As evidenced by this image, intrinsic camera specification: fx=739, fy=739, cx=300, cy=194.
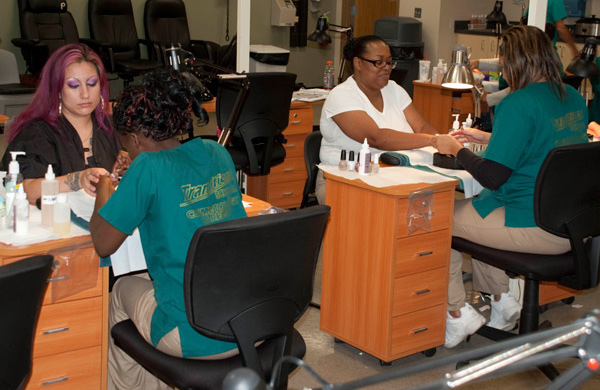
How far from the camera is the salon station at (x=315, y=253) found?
5.51 feet

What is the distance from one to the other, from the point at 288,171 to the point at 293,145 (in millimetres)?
172

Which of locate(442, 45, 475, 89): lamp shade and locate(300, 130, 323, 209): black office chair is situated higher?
locate(442, 45, 475, 89): lamp shade

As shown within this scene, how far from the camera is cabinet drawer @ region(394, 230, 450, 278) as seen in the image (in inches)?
109

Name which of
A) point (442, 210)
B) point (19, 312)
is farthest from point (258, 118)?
point (19, 312)

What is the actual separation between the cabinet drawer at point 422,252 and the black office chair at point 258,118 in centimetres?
158

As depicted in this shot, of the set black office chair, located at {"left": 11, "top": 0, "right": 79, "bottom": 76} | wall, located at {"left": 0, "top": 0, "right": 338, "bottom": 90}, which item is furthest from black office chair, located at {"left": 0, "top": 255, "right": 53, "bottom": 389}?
wall, located at {"left": 0, "top": 0, "right": 338, "bottom": 90}

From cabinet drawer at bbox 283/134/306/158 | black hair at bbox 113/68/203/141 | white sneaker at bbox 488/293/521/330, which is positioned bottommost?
white sneaker at bbox 488/293/521/330

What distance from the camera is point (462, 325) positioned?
301cm

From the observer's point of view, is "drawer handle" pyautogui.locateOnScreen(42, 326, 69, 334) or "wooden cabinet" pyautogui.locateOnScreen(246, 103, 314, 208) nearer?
"drawer handle" pyautogui.locateOnScreen(42, 326, 69, 334)

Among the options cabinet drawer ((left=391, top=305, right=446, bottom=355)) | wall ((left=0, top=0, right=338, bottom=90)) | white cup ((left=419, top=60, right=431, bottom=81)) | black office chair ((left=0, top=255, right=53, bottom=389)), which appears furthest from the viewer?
wall ((left=0, top=0, right=338, bottom=90))

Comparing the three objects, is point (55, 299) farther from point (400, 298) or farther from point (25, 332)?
point (400, 298)

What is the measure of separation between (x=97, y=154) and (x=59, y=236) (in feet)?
2.12

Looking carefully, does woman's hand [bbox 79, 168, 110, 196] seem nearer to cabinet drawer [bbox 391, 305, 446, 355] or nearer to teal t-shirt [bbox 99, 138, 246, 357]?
teal t-shirt [bbox 99, 138, 246, 357]

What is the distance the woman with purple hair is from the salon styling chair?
1.41 meters
